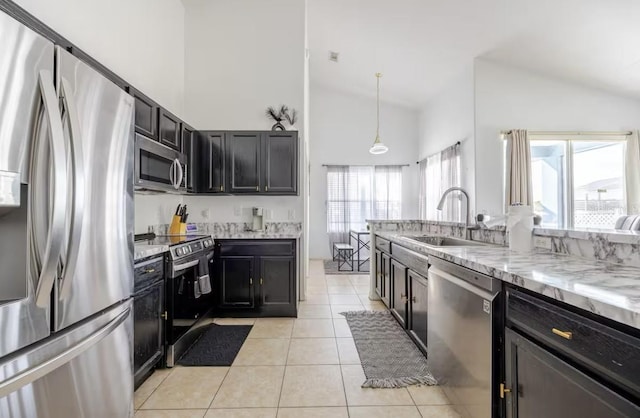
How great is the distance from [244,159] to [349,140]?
4188mm

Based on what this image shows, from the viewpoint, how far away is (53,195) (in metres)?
0.91

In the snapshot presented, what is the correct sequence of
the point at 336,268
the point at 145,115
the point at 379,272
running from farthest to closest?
the point at 336,268 → the point at 379,272 → the point at 145,115

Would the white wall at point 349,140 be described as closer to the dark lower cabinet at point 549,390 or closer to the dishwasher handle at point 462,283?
the dishwasher handle at point 462,283

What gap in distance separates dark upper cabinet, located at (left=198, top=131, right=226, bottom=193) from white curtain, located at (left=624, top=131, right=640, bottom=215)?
589 centimetres

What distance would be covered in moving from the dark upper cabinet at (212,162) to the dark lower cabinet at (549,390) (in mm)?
3057

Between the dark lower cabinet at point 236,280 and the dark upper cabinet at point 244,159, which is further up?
the dark upper cabinet at point 244,159

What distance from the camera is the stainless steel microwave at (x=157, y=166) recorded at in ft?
7.23

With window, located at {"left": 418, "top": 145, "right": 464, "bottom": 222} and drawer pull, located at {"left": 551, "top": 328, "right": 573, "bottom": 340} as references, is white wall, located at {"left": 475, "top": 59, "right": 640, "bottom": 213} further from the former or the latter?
drawer pull, located at {"left": 551, "top": 328, "right": 573, "bottom": 340}

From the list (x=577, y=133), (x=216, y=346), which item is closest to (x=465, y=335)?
(x=216, y=346)

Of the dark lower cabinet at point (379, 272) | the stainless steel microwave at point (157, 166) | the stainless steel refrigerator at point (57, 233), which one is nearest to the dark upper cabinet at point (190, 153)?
the stainless steel microwave at point (157, 166)

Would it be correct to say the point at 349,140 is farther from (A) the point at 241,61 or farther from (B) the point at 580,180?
(B) the point at 580,180

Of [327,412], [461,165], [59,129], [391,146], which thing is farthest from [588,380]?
[391,146]

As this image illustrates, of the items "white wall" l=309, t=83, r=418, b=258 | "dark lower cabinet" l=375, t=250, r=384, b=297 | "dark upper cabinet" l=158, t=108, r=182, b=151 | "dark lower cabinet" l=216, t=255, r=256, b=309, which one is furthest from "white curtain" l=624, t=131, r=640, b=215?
"dark upper cabinet" l=158, t=108, r=182, b=151

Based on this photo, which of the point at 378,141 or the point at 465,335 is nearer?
the point at 465,335
